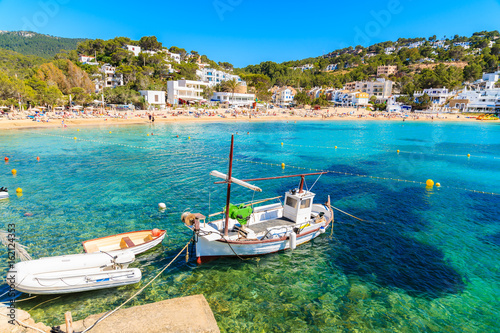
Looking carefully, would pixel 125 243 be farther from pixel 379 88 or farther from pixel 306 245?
pixel 379 88

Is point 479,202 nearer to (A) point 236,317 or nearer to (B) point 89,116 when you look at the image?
(A) point 236,317

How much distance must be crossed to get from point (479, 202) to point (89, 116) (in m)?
77.7

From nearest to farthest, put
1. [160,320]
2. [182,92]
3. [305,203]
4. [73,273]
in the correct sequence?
[160,320] < [73,273] < [305,203] < [182,92]

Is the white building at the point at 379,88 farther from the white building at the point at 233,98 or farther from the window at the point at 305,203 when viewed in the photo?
the window at the point at 305,203

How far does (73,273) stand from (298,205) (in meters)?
11.3

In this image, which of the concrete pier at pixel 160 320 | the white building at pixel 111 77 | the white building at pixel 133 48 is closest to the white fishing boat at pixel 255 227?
the concrete pier at pixel 160 320

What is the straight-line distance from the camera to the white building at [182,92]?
10044 cm

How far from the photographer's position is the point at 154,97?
93188 mm

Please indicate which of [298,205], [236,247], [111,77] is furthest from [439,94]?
[236,247]

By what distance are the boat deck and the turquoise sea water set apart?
1.61 metres

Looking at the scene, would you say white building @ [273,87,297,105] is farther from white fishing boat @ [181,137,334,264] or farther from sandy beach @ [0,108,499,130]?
white fishing boat @ [181,137,334,264]

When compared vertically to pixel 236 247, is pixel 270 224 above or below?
above

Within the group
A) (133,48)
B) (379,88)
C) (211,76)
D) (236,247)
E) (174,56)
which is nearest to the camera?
(236,247)

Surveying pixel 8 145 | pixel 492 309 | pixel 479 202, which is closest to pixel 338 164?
pixel 479 202
